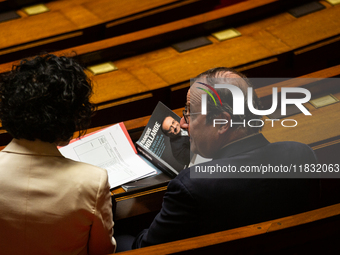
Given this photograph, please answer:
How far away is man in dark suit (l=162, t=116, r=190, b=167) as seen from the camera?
107 centimetres

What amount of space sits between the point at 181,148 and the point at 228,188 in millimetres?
307

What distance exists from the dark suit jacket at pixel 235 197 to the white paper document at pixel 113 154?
0.72 ft

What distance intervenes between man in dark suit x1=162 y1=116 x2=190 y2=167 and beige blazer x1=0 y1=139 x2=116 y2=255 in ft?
1.00

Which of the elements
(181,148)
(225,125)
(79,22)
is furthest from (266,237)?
(79,22)

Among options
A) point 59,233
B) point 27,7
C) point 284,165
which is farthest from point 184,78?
point 27,7

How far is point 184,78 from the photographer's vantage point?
1515mm

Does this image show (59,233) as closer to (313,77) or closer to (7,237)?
(7,237)

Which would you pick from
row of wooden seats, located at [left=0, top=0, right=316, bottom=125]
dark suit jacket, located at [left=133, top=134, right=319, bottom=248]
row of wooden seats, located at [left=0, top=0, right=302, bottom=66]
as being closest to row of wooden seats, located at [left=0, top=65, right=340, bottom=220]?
dark suit jacket, located at [left=133, top=134, right=319, bottom=248]

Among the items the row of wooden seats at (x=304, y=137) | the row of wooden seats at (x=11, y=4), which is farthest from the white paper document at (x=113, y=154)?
the row of wooden seats at (x=11, y=4)

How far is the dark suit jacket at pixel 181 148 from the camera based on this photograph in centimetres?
107

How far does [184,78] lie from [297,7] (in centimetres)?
79

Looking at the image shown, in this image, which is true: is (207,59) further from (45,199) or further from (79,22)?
(45,199)

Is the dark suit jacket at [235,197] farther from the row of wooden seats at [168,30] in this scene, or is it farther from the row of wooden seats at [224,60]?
the row of wooden seats at [168,30]

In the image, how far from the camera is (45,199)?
0.77 m
